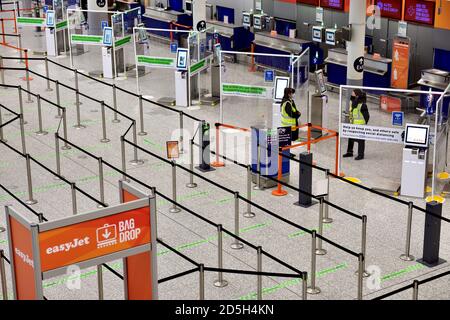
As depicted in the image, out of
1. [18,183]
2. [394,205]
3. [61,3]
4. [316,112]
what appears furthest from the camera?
[61,3]

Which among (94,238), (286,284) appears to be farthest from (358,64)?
(94,238)

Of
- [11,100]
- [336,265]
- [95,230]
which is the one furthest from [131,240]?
[11,100]

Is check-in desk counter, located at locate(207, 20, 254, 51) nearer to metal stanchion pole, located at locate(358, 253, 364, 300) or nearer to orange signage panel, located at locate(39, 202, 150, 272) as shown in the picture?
metal stanchion pole, located at locate(358, 253, 364, 300)

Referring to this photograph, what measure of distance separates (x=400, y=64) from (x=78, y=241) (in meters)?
13.9

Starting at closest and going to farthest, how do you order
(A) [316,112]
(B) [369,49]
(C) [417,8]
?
(A) [316,112]
(C) [417,8]
(B) [369,49]

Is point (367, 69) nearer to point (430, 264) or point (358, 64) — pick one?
point (358, 64)

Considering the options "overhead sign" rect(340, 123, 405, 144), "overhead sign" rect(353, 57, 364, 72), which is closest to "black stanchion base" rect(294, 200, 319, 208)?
"overhead sign" rect(340, 123, 405, 144)

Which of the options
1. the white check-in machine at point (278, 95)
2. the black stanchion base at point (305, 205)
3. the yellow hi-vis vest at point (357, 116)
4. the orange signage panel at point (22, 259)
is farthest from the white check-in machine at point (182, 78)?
the orange signage panel at point (22, 259)

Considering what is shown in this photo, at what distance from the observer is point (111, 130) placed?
1811 cm

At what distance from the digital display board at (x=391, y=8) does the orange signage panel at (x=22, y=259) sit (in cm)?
1452

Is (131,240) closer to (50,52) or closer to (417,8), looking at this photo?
(417,8)

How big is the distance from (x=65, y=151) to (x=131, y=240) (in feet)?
29.9

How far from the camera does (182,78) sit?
19.8 meters

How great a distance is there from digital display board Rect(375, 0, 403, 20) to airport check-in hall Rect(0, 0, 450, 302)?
49 millimetres
